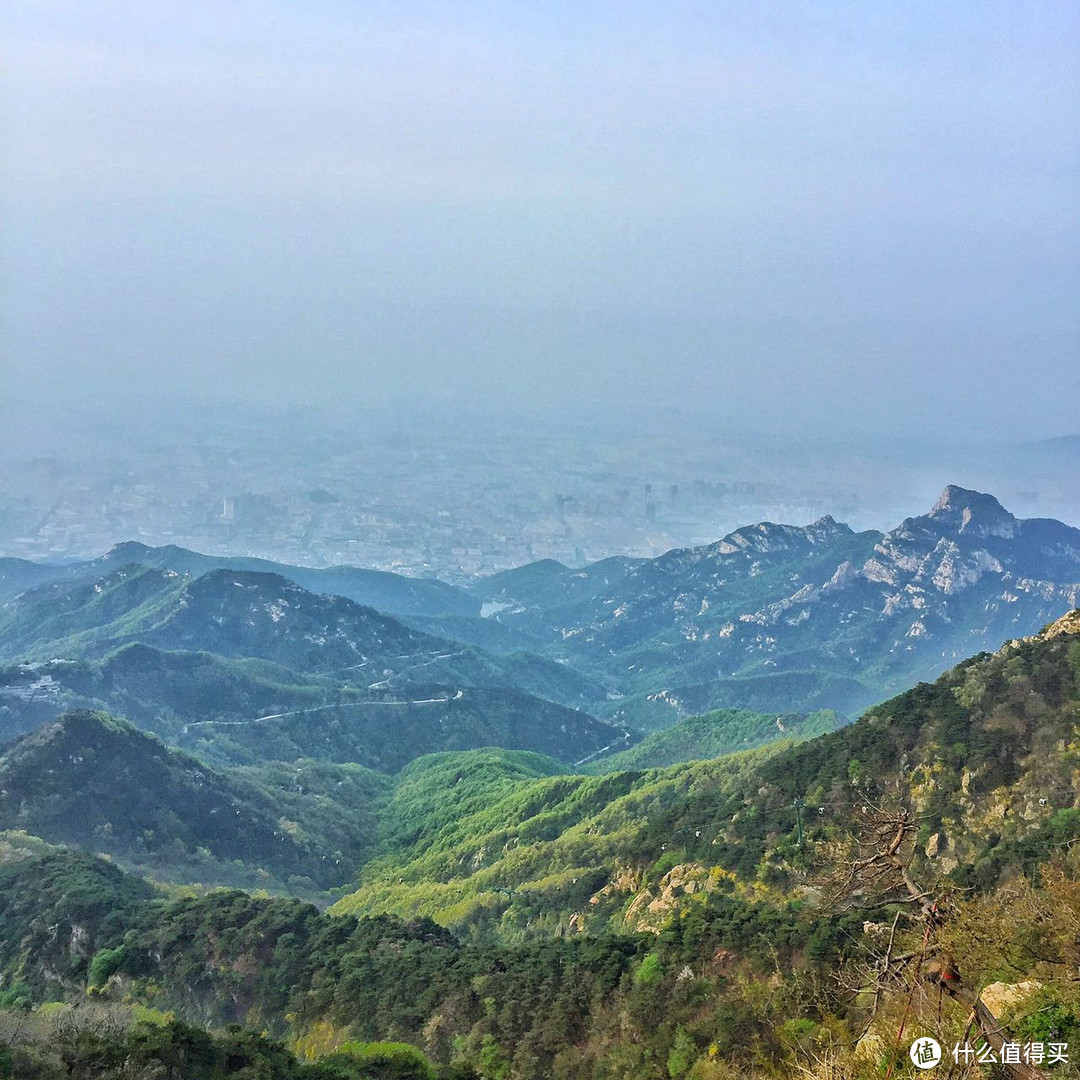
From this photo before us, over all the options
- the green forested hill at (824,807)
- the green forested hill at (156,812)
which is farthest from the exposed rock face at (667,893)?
the green forested hill at (156,812)

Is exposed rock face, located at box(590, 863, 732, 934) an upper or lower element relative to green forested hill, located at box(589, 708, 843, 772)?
upper

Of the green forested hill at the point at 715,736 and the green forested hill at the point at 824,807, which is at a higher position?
the green forested hill at the point at 824,807

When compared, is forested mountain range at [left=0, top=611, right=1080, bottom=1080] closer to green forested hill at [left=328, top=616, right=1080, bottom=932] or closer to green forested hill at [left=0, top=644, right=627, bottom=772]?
green forested hill at [left=328, top=616, right=1080, bottom=932]

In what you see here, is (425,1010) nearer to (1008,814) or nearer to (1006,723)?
(1008,814)

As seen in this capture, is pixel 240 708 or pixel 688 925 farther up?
pixel 688 925

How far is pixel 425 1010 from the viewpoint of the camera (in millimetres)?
54875

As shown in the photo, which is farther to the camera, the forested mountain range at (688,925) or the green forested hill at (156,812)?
the green forested hill at (156,812)

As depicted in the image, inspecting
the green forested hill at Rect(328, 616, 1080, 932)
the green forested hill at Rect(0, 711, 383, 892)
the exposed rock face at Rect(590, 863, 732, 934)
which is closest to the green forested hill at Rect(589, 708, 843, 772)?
the green forested hill at Rect(0, 711, 383, 892)

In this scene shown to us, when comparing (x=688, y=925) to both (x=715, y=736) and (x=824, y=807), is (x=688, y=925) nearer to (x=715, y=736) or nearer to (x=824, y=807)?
(x=824, y=807)

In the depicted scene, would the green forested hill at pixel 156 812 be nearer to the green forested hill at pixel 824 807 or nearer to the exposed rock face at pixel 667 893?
the green forested hill at pixel 824 807

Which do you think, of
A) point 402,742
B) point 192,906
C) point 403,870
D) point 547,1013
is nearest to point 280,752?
point 402,742

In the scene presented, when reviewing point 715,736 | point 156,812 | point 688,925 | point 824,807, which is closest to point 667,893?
point 824,807

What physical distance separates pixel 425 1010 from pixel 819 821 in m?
29.4

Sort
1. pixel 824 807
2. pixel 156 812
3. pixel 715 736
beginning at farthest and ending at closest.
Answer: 1. pixel 715 736
2. pixel 156 812
3. pixel 824 807
